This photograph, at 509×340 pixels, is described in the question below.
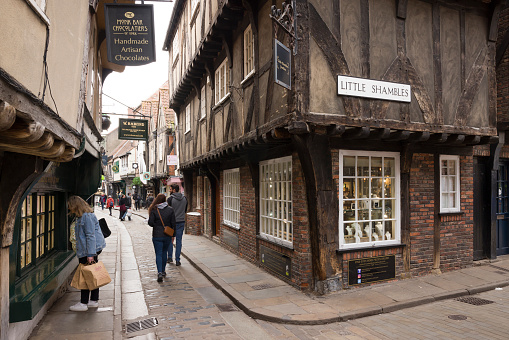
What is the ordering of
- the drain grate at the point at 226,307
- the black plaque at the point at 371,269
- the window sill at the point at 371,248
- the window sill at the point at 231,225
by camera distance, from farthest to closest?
the window sill at the point at 231,225 < the black plaque at the point at 371,269 < the window sill at the point at 371,248 < the drain grate at the point at 226,307

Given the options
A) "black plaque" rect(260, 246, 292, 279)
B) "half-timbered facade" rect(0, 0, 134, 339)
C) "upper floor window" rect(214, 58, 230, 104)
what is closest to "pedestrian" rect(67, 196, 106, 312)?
"half-timbered facade" rect(0, 0, 134, 339)

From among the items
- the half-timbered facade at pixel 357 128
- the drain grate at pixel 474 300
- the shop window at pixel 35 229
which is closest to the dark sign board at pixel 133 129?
the half-timbered facade at pixel 357 128

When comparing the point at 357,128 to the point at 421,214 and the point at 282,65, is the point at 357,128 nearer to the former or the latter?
the point at 282,65

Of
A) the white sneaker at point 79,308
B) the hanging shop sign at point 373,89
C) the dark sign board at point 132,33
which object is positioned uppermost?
the dark sign board at point 132,33

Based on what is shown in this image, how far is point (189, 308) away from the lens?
6.11 metres

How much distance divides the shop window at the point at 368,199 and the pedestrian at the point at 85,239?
172 inches

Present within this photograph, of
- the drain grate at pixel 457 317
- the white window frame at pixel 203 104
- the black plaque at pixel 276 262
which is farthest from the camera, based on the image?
the white window frame at pixel 203 104

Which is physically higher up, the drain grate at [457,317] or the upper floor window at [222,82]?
the upper floor window at [222,82]

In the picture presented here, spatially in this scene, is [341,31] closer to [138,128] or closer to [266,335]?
[266,335]

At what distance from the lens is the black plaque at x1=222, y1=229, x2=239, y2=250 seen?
10.4 meters

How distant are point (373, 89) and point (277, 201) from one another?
10.0 feet

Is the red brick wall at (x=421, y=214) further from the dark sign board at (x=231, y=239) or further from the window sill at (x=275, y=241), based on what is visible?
the dark sign board at (x=231, y=239)

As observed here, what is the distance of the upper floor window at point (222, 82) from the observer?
10.1 meters

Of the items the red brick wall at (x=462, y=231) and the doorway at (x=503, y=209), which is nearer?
the red brick wall at (x=462, y=231)
